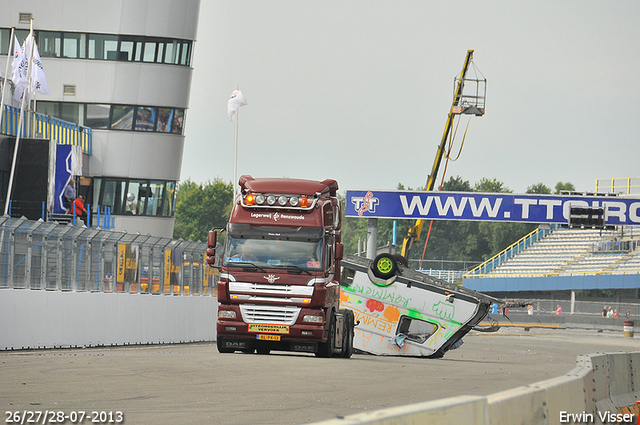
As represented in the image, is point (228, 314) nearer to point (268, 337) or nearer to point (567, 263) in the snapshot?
point (268, 337)

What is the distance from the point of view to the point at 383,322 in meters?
24.5

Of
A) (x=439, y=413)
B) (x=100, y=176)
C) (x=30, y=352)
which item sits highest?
(x=100, y=176)

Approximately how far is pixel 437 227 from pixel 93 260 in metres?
114

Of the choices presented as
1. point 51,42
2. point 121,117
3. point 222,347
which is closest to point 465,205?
point 121,117

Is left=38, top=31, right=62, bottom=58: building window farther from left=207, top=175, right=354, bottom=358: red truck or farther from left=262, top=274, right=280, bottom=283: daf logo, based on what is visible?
left=262, top=274, right=280, bottom=283: daf logo

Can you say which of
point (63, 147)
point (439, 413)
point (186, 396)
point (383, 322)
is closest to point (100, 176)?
point (63, 147)

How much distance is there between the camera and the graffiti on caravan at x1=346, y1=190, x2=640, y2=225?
41.0 metres

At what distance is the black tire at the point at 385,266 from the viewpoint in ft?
79.2

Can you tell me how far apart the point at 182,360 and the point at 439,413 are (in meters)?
13.4

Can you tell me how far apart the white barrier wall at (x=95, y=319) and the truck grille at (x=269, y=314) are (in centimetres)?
483

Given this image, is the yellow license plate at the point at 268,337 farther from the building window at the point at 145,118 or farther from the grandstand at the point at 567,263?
the grandstand at the point at 567,263

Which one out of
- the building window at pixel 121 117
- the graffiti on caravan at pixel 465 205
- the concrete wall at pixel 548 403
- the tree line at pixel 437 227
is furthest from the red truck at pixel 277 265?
the tree line at pixel 437 227

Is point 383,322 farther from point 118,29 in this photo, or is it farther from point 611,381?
point 118,29

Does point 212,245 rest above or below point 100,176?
below
